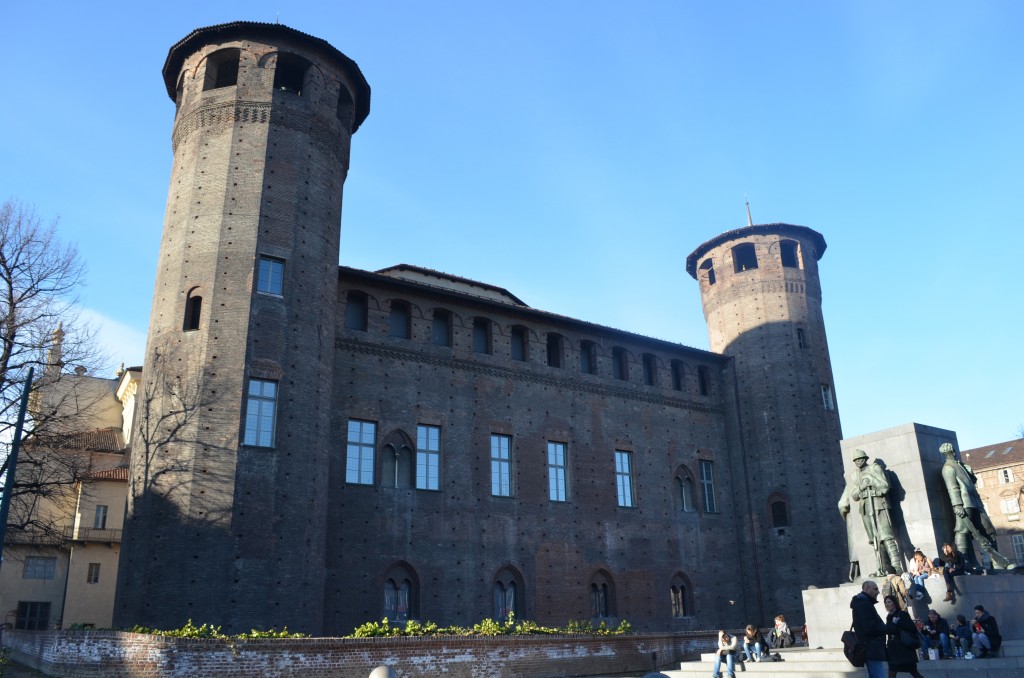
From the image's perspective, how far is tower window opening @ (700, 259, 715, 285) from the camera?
3319cm

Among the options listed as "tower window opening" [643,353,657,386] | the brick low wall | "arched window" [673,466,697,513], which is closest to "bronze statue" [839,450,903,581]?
the brick low wall

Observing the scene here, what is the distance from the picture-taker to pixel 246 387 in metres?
19.2

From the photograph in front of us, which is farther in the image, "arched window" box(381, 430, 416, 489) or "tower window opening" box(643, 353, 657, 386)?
"tower window opening" box(643, 353, 657, 386)

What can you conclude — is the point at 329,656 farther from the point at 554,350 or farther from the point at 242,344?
the point at 554,350

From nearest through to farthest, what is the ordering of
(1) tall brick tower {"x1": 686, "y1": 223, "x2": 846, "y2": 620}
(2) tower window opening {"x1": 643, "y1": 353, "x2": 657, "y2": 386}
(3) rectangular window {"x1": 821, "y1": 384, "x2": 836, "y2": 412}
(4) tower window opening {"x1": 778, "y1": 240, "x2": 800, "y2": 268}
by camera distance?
(1) tall brick tower {"x1": 686, "y1": 223, "x2": 846, "y2": 620} < (2) tower window opening {"x1": 643, "y1": 353, "x2": 657, "y2": 386} < (3) rectangular window {"x1": 821, "y1": 384, "x2": 836, "y2": 412} < (4) tower window opening {"x1": 778, "y1": 240, "x2": 800, "y2": 268}

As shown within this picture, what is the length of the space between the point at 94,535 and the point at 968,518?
104 ft

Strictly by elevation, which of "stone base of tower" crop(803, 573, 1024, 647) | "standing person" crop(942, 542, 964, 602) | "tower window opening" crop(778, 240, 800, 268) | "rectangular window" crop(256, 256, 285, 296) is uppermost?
"tower window opening" crop(778, 240, 800, 268)

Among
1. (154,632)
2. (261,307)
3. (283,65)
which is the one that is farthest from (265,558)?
(283,65)

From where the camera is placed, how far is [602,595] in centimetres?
2559

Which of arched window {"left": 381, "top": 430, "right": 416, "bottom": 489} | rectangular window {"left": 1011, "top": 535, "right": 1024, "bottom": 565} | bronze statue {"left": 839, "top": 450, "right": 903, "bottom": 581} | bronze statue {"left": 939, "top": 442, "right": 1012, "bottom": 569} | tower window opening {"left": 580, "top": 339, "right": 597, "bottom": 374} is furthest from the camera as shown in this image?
rectangular window {"left": 1011, "top": 535, "right": 1024, "bottom": 565}

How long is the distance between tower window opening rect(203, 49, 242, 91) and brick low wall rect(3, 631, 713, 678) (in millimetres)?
14362

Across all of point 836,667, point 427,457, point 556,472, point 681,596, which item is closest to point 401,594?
point 427,457

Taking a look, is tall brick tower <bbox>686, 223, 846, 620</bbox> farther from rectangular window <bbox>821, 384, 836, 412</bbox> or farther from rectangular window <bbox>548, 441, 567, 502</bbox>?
rectangular window <bbox>548, 441, 567, 502</bbox>

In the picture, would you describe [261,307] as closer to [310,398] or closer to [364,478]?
[310,398]
